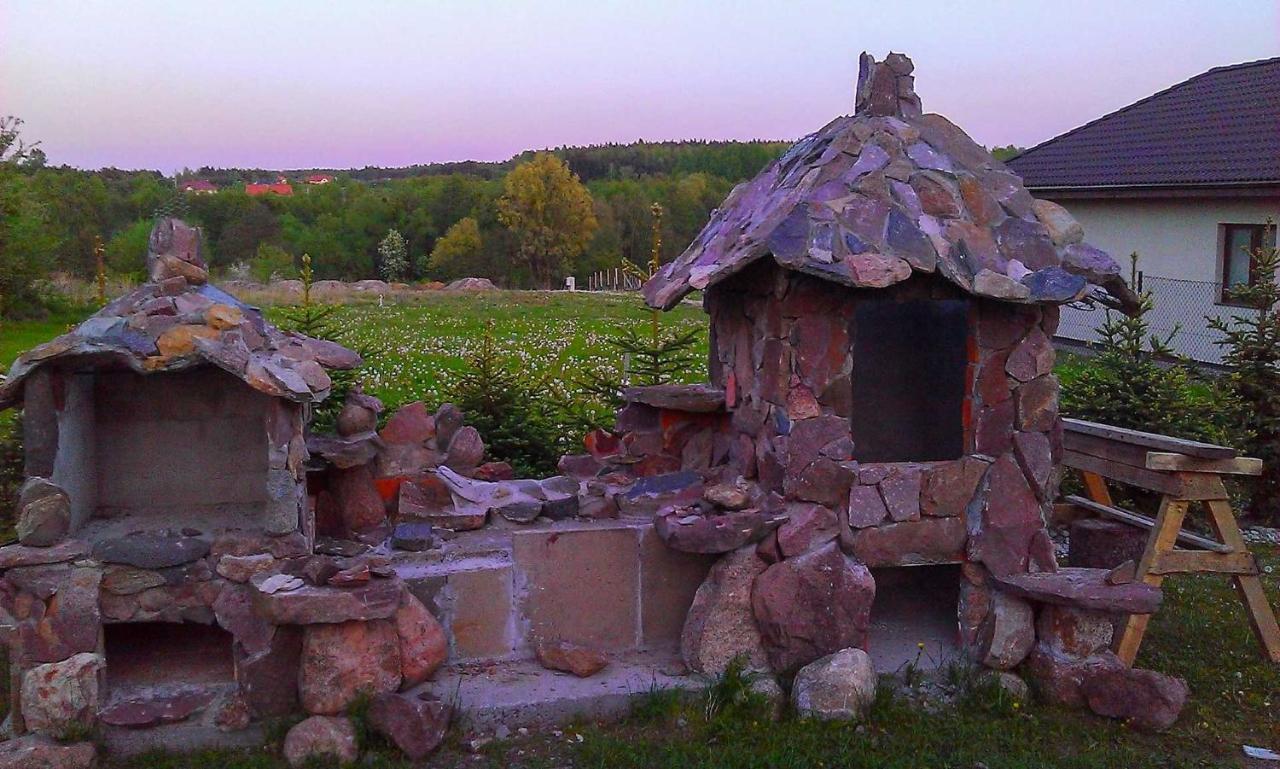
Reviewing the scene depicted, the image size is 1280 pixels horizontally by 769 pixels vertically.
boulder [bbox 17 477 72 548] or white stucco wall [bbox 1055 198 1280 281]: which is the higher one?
white stucco wall [bbox 1055 198 1280 281]

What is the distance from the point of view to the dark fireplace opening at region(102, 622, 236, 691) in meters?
5.68

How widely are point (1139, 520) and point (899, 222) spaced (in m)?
2.88

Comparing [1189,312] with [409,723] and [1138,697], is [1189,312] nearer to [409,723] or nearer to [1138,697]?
[1138,697]

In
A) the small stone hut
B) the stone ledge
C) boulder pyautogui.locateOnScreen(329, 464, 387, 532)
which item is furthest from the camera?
the stone ledge

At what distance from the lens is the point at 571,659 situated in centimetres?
580

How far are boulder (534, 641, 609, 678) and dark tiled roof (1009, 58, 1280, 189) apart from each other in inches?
579

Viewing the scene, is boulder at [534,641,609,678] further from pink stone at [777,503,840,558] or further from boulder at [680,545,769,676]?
pink stone at [777,503,840,558]

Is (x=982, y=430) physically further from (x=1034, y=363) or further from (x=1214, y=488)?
(x=1214, y=488)

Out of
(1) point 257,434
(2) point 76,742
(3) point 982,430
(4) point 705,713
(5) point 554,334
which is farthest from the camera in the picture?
(5) point 554,334

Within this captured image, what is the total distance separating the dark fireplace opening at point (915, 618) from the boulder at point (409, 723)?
7.81 ft

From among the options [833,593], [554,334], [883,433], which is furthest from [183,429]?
[554,334]

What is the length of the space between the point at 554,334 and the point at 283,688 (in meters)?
14.4

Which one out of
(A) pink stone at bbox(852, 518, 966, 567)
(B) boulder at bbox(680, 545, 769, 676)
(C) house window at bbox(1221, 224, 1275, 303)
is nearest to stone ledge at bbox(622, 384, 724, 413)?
(B) boulder at bbox(680, 545, 769, 676)

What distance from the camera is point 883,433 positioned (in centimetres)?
706
